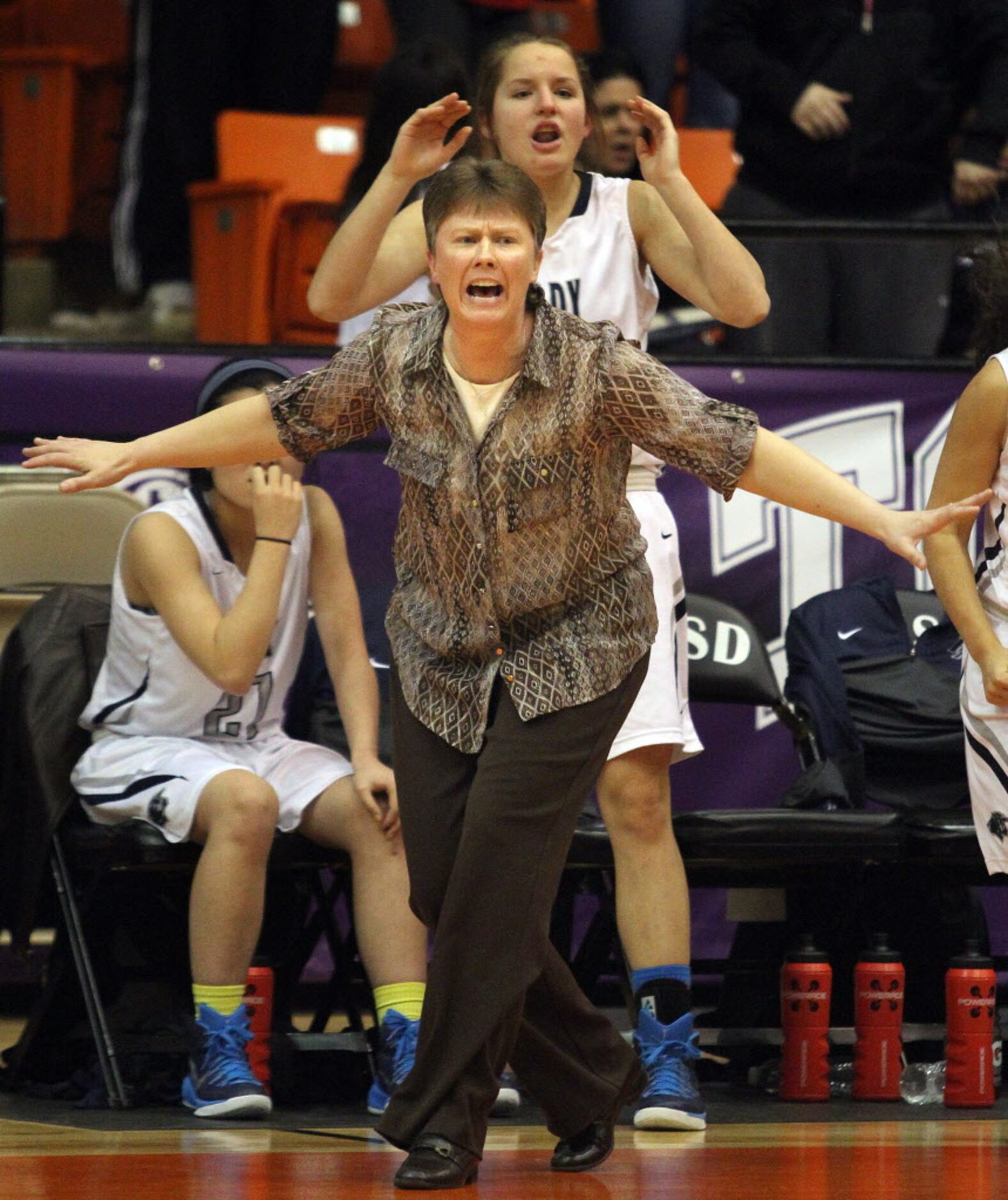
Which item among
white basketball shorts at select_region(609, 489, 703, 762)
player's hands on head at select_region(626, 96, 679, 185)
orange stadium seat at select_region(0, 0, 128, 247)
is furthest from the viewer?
orange stadium seat at select_region(0, 0, 128, 247)

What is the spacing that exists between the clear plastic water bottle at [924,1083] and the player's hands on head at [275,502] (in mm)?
1744

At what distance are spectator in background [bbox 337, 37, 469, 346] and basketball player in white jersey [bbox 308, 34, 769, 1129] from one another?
1.27m

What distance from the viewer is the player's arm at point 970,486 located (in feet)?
12.9

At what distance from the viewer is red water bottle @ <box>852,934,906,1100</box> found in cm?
452

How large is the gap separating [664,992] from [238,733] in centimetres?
→ 108

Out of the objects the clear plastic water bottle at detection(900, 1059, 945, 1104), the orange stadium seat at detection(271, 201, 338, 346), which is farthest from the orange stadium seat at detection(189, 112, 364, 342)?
the clear plastic water bottle at detection(900, 1059, 945, 1104)

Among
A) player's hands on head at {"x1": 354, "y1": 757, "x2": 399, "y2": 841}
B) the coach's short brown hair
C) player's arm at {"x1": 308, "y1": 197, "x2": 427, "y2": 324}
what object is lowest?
player's hands on head at {"x1": 354, "y1": 757, "x2": 399, "y2": 841}

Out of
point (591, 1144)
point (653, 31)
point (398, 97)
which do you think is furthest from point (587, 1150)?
point (653, 31)

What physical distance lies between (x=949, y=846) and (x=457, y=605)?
1657 millimetres

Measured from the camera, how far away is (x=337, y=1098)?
4531mm

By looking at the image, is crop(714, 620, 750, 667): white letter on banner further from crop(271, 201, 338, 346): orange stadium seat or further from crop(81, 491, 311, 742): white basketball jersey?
crop(271, 201, 338, 346): orange stadium seat

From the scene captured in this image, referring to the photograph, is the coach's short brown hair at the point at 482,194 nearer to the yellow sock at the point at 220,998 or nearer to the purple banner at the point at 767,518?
the yellow sock at the point at 220,998

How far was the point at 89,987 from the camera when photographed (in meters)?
4.34

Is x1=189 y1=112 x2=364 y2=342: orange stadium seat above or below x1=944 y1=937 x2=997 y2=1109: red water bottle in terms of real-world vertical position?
above
